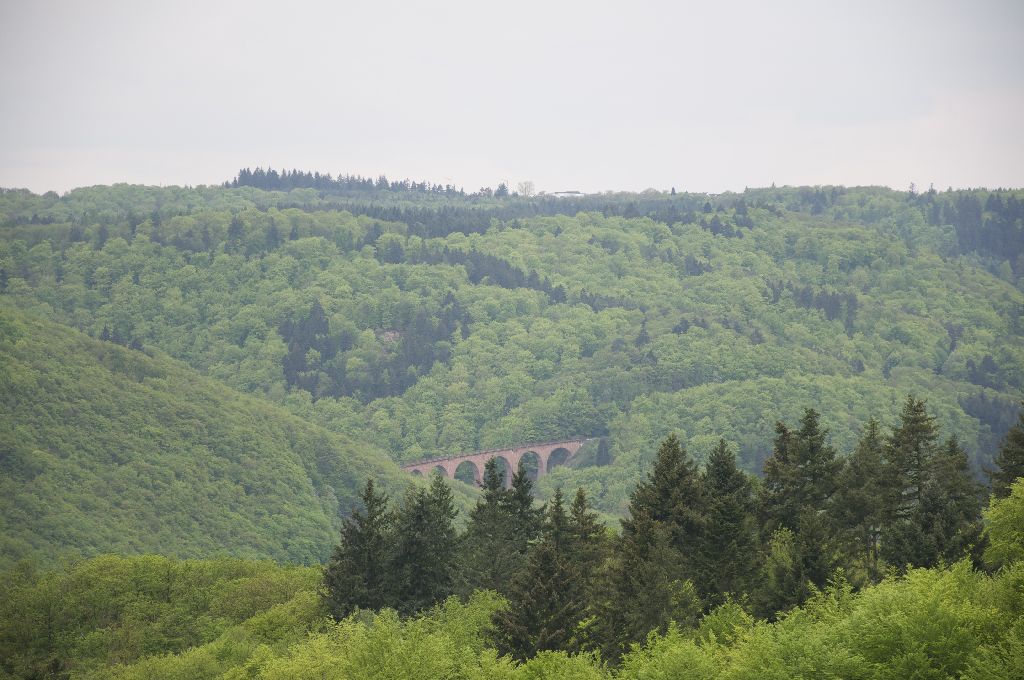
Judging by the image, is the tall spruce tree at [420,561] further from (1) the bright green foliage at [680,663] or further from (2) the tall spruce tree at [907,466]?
(1) the bright green foliage at [680,663]

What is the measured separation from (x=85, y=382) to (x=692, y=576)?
515 ft

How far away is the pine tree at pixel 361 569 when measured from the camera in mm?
72625

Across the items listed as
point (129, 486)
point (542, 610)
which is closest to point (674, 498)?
point (542, 610)

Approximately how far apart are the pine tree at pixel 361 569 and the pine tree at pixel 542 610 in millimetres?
15141

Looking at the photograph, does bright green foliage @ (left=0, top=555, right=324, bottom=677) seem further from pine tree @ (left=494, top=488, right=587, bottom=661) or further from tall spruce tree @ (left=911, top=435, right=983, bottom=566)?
tall spruce tree @ (left=911, top=435, right=983, bottom=566)

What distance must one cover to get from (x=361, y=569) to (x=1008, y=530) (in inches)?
1456

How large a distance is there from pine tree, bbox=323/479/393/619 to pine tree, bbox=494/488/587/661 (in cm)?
1514

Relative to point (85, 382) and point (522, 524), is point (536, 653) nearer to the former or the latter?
point (522, 524)

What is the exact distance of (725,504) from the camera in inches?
2320

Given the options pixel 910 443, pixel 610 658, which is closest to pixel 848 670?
pixel 610 658

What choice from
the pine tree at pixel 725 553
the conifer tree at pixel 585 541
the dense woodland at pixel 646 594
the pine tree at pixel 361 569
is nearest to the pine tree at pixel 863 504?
the dense woodland at pixel 646 594

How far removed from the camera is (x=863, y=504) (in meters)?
63.9

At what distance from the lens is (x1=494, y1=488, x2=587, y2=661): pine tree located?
190 feet

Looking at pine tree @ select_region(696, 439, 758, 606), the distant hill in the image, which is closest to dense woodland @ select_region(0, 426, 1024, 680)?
pine tree @ select_region(696, 439, 758, 606)
